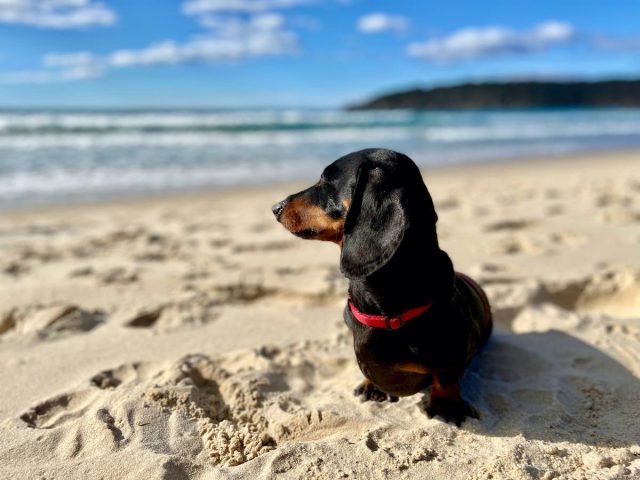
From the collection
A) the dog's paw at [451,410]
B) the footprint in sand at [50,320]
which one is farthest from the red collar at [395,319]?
the footprint in sand at [50,320]

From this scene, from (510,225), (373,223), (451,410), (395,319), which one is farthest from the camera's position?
(510,225)

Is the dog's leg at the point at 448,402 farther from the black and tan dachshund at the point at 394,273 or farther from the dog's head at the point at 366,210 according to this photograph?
the dog's head at the point at 366,210

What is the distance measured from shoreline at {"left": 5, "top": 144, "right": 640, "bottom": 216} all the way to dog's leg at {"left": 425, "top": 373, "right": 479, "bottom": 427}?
6.56m

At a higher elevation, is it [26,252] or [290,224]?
[290,224]

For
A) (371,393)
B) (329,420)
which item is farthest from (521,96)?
(329,420)

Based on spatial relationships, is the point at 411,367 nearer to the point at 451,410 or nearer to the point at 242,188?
the point at 451,410

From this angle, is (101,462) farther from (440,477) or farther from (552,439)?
(552,439)

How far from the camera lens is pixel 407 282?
88.9 inches

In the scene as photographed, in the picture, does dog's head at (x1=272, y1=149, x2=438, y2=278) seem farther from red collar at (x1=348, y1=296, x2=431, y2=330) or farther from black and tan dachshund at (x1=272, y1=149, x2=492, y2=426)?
red collar at (x1=348, y1=296, x2=431, y2=330)

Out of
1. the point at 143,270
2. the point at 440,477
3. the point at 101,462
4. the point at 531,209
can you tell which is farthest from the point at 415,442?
the point at 531,209

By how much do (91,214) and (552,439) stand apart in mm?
6532

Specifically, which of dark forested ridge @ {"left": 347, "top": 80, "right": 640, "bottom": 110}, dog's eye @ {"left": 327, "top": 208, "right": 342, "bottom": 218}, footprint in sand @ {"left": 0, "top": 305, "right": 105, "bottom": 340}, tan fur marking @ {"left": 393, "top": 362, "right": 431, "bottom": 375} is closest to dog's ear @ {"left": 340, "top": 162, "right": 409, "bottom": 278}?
dog's eye @ {"left": 327, "top": 208, "right": 342, "bottom": 218}

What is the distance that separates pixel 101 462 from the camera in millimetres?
2236

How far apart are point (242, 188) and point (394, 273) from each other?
784 cm
